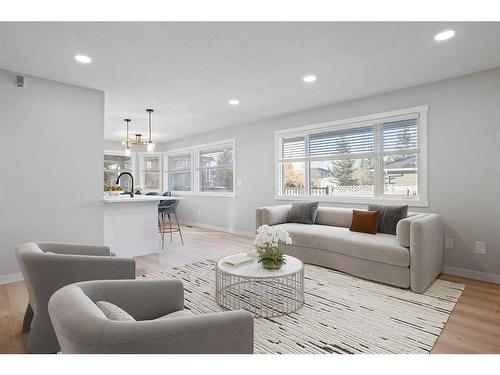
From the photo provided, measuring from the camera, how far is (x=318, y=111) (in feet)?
16.0

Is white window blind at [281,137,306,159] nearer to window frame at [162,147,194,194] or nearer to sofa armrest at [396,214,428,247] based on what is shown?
sofa armrest at [396,214,428,247]

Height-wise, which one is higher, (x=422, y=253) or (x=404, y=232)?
(x=404, y=232)

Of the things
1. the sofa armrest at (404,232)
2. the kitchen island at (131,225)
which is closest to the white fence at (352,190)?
the sofa armrest at (404,232)

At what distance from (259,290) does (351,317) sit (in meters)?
0.98

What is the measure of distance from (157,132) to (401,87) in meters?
5.57

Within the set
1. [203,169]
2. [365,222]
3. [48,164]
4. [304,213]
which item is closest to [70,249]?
[48,164]

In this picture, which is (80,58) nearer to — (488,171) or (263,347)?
(263,347)

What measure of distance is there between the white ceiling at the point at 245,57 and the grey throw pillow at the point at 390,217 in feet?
5.42

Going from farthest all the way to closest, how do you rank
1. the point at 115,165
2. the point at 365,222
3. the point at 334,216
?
the point at 115,165 < the point at 334,216 < the point at 365,222

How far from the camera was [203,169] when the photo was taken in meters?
7.61

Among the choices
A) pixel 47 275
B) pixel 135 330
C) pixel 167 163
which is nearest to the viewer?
pixel 135 330

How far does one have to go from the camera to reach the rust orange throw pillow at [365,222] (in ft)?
11.9

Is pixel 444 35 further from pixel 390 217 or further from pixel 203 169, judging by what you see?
pixel 203 169

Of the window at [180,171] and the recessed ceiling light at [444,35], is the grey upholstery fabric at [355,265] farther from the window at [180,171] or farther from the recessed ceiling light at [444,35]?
the window at [180,171]
